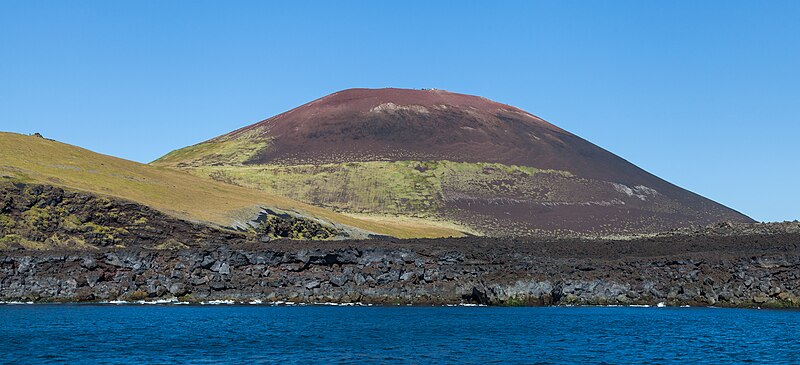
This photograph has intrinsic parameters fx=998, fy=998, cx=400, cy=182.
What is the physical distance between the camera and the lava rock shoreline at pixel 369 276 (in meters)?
87.4

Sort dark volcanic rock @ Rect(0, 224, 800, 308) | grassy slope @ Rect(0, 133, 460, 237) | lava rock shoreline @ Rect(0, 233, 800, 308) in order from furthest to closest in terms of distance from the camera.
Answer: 1. grassy slope @ Rect(0, 133, 460, 237)
2. dark volcanic rock @ Rect(0, 224, 800, 308)
3. lava rock shoreline @ Rect(0, 233, 800, 308)

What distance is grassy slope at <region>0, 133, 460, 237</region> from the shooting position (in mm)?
119062

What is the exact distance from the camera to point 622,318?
244 feet

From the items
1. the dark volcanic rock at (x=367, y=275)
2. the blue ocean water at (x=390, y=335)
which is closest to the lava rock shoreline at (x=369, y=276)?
the dark volcanic rock at (x=367, y=275)

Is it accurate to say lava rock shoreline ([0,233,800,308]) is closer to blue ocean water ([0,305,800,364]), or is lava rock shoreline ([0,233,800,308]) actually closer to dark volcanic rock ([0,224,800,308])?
dark volcanic rock ([0,224,800,308])

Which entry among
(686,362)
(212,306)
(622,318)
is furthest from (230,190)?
(686,362)

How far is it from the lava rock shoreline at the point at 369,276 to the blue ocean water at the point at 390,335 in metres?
5.80

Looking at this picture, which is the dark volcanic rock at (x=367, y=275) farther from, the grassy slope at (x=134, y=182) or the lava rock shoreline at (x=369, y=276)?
the grassy slope at (x=134, y=182)

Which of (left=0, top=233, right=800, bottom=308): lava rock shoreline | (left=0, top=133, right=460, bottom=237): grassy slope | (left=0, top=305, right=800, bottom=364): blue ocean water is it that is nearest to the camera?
(left=0, top=305, right=800, bottom=364): blue ocean water

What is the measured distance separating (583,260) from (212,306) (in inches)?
1357

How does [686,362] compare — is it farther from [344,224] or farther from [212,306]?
[344,224]

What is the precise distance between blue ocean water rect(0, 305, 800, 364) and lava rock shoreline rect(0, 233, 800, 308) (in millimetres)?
5798

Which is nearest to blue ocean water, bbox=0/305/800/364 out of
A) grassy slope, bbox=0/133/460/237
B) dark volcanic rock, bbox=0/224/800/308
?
dark volcanic rock, bbox=0/224/800/308

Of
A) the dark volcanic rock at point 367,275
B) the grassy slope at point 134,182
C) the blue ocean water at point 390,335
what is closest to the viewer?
the blue ocean water at point 390,335
